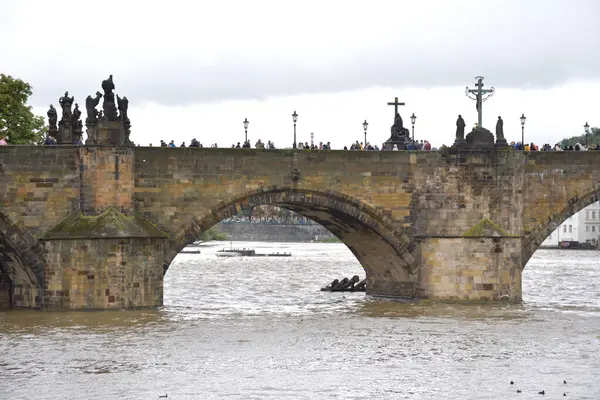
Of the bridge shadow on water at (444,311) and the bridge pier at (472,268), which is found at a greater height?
the bridge pier at (472,268)

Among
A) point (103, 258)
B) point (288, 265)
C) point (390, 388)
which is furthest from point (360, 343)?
point (288, 265)

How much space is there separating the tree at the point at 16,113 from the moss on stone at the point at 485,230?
23181mm

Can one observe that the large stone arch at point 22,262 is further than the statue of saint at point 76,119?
No

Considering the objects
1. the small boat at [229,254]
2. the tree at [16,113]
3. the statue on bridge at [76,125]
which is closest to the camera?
the statue on bridge at [76,125]

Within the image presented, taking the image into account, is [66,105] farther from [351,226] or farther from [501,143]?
[501,143]

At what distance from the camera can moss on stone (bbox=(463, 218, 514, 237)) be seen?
141 feet

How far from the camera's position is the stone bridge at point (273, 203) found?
3900cm

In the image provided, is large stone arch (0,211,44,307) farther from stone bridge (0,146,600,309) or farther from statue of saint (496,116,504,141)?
statue of saint (496,116,504,141)

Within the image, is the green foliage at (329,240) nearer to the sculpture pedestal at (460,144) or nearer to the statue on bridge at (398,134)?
the statue on bridge at (398,134)

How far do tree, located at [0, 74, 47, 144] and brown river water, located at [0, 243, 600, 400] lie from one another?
1499 cm

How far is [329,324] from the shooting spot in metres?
38.1

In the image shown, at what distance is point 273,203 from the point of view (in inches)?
1693

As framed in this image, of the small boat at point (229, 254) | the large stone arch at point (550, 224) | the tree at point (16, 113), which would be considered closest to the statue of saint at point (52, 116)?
the tree at point (16, 113)

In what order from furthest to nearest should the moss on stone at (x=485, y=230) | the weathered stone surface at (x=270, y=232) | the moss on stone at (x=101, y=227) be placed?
1. the weathered stone surface at (x=270, y=232)
2. the moss on stone at (x=485, y=230)
3. the moss on stone at (x=101, y=227)
